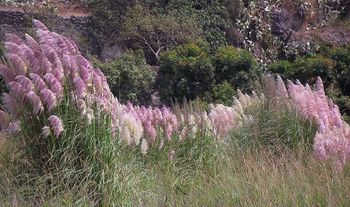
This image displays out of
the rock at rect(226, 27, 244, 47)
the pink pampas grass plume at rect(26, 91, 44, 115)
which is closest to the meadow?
the pink pampas grass plume at rect(26, 91, 44, 115)

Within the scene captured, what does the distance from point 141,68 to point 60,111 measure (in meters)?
13.2

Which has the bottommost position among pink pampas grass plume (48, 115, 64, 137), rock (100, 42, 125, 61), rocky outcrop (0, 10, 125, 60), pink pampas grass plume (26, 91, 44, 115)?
rock (100, 42, 125, 61)

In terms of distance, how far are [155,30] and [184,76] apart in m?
5.34

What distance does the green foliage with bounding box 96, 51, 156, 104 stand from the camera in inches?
770

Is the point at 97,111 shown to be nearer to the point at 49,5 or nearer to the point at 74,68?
the point at 74,68

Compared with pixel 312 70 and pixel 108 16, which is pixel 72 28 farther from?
pixel 312 70

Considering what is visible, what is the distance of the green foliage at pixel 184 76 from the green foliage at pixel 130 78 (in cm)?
43

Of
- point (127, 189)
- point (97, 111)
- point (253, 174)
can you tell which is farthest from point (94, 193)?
point (253, 174)

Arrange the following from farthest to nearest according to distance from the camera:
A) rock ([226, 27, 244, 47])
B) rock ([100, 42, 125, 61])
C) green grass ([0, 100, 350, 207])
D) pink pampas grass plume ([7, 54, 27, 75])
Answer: rock ([226, 27, 244, 47]) → rock ([100, 42, 125, 61]) → pink pampas grass plume ([7, 54, 27, 75]) → green grass ([0, 100, 350, 207])

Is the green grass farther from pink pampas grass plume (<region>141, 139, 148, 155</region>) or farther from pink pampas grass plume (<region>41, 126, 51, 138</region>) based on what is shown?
pink pampas grass plume (<region>41, 126, 51, 138</region>)

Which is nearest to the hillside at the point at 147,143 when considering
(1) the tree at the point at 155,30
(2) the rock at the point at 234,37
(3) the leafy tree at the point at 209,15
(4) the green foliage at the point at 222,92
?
(4) the green foliage at the point at 222,92

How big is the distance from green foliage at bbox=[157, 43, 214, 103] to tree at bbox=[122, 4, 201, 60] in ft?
12.9

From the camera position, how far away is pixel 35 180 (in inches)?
301

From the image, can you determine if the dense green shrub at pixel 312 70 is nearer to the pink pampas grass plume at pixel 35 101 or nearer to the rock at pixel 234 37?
the rock at pixel 234 37
